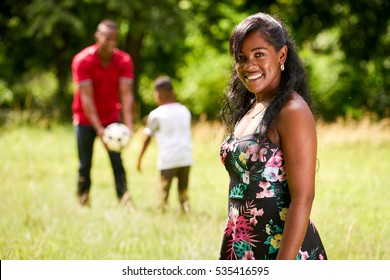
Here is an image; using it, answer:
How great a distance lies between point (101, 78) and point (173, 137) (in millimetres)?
1222

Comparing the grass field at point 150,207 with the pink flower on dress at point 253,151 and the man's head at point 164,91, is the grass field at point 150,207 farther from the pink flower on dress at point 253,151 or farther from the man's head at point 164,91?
the man's head at point 164,91

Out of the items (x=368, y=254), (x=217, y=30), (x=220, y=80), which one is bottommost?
(x=368, y=254)

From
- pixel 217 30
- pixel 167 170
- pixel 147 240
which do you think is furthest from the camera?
pixel 217 30

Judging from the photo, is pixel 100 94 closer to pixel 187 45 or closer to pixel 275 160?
pixel 275 160

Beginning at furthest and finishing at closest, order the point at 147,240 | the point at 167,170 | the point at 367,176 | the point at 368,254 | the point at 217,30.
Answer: the point at 217,30 → the point at 367,176 → the point at 167,170 → the point at 147,240 → the point at 368,254

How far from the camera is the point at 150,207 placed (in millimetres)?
7711

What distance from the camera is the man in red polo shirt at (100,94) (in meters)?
7.64

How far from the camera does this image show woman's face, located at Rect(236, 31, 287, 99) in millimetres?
2836

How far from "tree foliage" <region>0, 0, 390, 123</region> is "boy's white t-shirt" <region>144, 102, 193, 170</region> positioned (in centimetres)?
857

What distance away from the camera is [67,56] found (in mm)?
21328

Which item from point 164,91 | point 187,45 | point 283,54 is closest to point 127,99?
point 164,91

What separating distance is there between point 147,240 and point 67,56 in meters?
16.5
